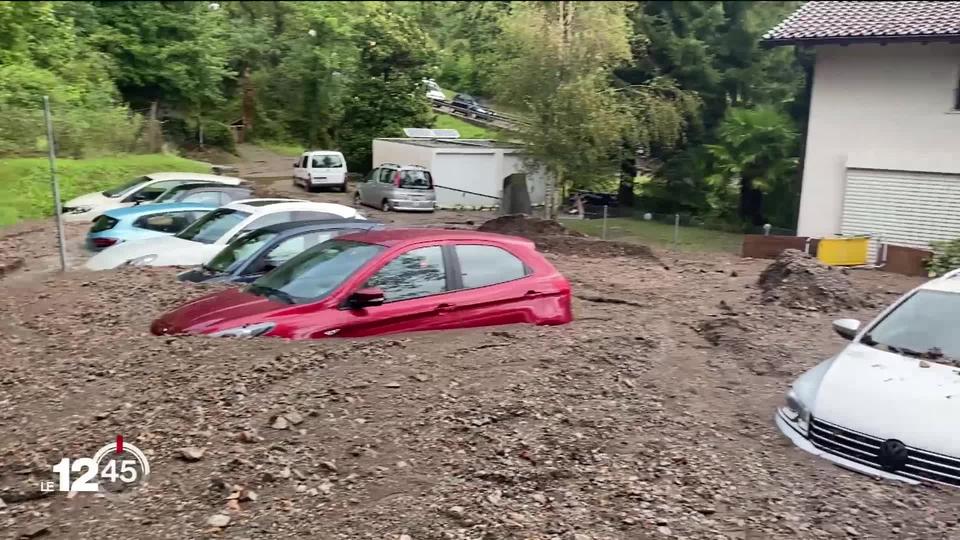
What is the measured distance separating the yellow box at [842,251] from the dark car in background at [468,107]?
1201 inches

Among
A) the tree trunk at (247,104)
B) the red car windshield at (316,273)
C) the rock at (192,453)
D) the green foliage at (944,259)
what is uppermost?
the tree trunk at (247,104)

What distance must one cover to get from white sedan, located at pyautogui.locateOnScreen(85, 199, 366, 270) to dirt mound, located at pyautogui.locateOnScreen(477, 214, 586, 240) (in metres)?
9.22

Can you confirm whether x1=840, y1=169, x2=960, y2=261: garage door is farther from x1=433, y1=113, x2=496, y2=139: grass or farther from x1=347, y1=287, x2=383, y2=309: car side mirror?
x1=433, y1=113, x2=496, y2=139: grass

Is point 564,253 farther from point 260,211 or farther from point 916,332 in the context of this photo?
point 916,332

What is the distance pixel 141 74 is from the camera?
36500 millimetres

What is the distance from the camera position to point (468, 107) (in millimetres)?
52469

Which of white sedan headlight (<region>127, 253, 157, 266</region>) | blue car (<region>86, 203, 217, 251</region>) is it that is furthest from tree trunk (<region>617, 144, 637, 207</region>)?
white sedan headlight (<region>127, 253, 157, 266</region>)

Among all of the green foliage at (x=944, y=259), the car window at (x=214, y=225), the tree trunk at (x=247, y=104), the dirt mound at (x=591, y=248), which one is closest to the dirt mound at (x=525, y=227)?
the dirt mound at (x=591, y=248)

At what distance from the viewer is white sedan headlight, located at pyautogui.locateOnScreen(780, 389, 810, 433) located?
5586 millimetres

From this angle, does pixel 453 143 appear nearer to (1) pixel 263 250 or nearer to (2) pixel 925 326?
(1) pixel 263 250

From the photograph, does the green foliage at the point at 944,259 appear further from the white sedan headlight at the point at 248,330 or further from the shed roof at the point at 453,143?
the shed roof at the point at 453,143

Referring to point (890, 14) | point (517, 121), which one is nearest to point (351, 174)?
point (517, 121)

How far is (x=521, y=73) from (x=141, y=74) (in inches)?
802

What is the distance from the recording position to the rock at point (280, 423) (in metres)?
5.13
